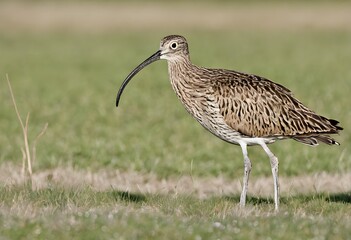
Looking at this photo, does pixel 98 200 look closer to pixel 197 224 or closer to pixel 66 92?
pixel 197 224

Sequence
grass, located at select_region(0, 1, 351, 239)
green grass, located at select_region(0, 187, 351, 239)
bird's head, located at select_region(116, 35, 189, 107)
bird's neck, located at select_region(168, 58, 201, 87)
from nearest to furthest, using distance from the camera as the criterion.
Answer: green grass, located at select_region(0, 187, 351, 239), grass, located at select_region(0, 1, 351, 239), bird's neck, located at select_region(168, 58, 201, 87), bird's head, located at select_region(116, 35, 189, 107)

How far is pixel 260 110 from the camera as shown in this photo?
12539 mm

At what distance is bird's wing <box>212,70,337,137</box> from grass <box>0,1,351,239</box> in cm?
109

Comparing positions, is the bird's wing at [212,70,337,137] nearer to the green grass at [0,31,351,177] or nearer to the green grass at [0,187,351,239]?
the green grass at [0,187,351,239]

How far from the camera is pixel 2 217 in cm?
980

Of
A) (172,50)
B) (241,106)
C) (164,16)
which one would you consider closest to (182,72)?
(172,50)

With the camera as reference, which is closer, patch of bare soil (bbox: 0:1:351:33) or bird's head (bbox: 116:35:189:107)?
bird's head (bbox: 116:35:189:107)

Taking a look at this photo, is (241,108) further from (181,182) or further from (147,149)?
(147,149)

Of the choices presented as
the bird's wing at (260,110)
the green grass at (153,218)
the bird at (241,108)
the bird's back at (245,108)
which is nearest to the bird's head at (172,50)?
the bird at (241,108)

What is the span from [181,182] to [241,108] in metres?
3.95

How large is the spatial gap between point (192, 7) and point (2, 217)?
71711 mm

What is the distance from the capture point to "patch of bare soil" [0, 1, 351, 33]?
219 ft

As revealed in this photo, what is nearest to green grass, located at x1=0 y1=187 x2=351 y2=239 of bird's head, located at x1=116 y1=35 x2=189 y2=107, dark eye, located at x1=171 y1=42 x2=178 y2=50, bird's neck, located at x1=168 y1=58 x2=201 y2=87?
bird's neck, located at x1=168 y1=58 x2=201 y2=87

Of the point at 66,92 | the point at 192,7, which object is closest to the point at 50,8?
the point at 192,7
